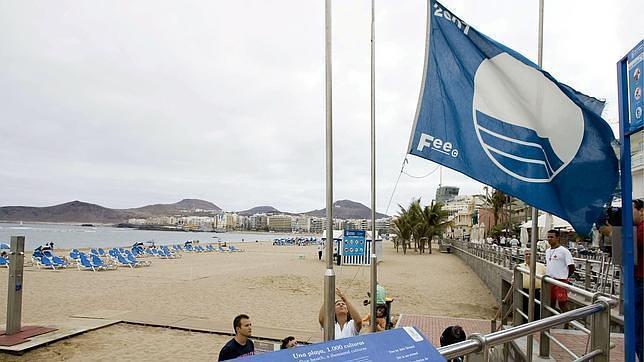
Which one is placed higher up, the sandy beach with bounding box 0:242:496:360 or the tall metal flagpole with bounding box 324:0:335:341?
the tall metal flagpole with bounding box 324:0:335:341

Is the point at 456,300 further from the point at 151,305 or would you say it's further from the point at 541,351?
the point at 541,351

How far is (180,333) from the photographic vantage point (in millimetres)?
9273

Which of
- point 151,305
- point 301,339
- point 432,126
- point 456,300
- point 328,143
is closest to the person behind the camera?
point 328,143

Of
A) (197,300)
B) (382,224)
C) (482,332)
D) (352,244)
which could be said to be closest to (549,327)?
(482,332)

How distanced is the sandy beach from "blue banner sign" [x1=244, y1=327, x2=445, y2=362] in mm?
6589

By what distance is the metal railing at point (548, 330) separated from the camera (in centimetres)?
197

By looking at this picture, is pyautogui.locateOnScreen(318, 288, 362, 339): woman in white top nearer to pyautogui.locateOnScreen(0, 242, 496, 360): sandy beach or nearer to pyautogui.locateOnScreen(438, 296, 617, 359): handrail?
pyautogui.locateOnScreen(438, 296, 617, 359): handrail

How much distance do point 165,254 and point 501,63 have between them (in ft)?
117

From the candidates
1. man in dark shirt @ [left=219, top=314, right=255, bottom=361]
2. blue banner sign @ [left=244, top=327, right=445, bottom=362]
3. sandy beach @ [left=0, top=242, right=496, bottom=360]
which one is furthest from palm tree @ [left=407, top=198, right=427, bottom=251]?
blue banner sign @ [left=244, top=327, right=445, bottom=362]

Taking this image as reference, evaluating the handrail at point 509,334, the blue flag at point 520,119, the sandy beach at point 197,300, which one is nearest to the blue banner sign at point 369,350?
the handrail at point 509,334

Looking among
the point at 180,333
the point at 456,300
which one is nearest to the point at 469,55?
the point at 180,333

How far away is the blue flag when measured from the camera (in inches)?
146

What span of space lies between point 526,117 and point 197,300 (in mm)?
12142

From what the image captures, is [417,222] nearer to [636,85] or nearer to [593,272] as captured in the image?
[593,272]
